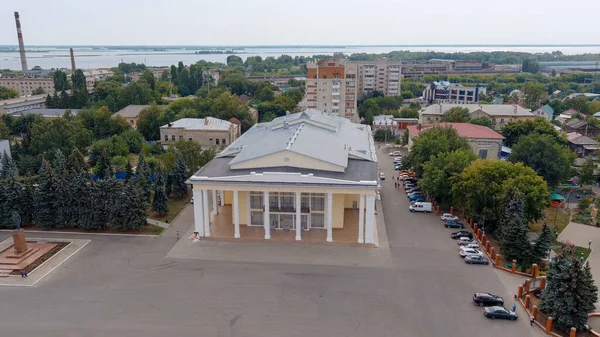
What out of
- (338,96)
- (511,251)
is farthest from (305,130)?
(338,96)

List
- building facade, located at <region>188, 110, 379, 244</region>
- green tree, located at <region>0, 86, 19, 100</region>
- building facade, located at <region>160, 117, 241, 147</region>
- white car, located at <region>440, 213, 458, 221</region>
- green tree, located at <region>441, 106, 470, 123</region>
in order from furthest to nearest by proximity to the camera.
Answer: green tree, located at <region>0, 86, 19, 100</region>
building facade, located at <region>160, 117, 241, 147</region>
green tree, located at <region>441, 106, 470, 123</region>
white car, located at <region>440, 213, 458, 221</region>
building facade, located at <region>188, 110, 379, 244</region>

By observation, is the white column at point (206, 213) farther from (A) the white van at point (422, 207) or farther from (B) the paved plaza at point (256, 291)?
(A) the white van at point (422, 207)

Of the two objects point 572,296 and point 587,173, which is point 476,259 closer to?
point 572,296

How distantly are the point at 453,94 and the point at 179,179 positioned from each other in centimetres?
9315

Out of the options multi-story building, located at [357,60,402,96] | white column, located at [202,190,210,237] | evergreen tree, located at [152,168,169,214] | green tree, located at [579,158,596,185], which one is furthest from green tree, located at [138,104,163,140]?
multi-story building, located at [357,60,402,96]

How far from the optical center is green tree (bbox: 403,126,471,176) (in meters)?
46.8

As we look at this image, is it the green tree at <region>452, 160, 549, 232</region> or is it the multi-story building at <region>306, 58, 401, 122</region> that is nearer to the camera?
the green tree at <region>452, 160, 549, 232</region>

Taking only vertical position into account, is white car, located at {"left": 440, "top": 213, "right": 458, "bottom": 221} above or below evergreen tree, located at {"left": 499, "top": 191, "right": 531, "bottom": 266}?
below

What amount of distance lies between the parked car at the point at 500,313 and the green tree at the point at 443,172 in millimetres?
16304

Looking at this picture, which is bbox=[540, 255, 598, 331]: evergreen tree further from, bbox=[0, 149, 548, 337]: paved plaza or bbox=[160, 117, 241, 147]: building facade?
bbox=[160, 117, 241, 147]: building facade

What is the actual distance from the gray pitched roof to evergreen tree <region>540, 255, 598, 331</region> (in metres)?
17.5

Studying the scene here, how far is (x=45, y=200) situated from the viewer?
36.9 metres

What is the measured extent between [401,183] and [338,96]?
41801 millimetres

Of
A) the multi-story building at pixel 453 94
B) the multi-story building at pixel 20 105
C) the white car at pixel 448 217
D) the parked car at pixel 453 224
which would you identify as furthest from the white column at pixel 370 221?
the multi-story building at pixel 453 94
